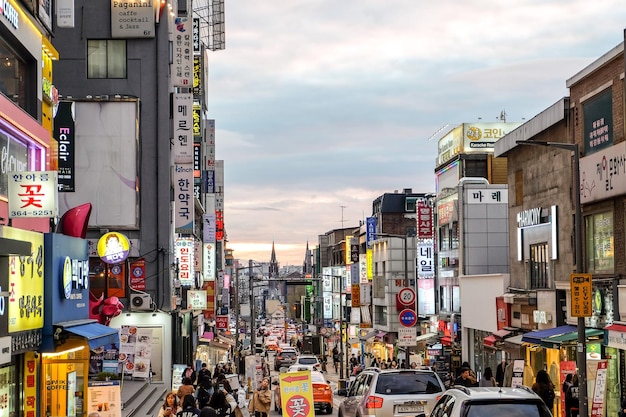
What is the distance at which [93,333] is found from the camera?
23875mm

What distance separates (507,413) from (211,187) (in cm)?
6985

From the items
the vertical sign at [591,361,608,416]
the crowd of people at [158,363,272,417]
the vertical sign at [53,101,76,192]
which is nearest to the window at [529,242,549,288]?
the crowd of people at [158,363,272,417]

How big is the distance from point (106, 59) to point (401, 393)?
32.5 m

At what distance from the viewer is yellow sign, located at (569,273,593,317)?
25594 millimetres

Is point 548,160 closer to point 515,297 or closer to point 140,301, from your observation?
point 515,297

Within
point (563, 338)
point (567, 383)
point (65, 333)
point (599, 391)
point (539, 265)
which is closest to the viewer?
point (65, 333)

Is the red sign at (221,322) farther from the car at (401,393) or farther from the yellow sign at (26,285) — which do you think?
the yellow sign at (26,285)

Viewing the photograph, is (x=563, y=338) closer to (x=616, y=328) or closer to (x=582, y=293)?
(x=616, y=328)

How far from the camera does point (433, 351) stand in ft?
212

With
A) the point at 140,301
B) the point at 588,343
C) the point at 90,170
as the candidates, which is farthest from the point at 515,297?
the point at 90,170

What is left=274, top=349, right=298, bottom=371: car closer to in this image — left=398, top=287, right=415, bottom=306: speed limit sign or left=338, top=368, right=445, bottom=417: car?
left=398, top=287, right=415, bottom=306: speed limit sign

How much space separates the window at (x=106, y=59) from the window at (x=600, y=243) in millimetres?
25066

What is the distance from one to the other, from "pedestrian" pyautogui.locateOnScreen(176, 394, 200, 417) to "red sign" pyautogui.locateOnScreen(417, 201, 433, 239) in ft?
143

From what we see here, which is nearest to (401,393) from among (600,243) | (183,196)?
(600,243)
